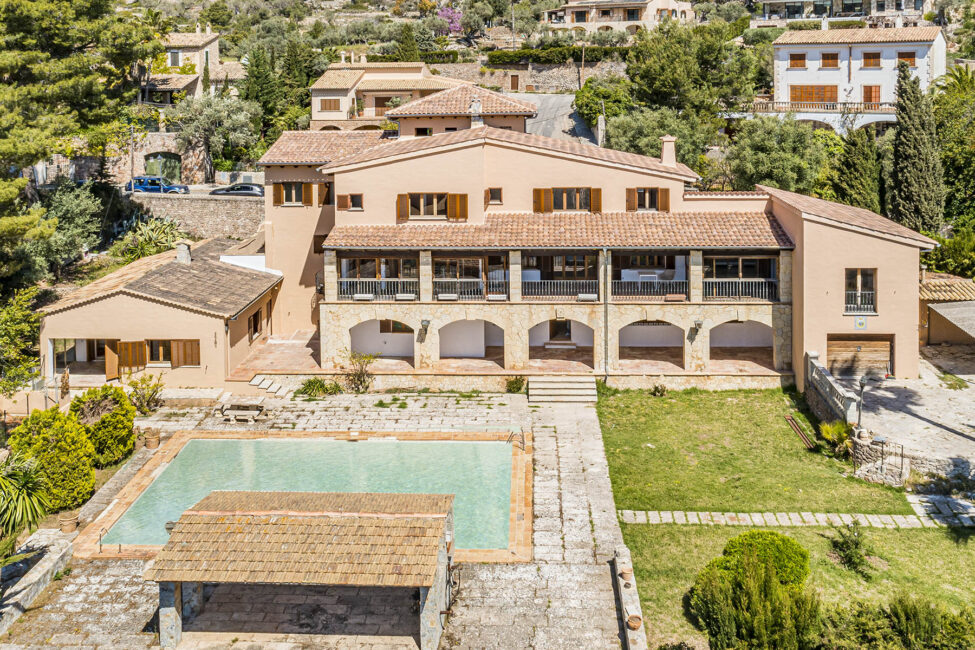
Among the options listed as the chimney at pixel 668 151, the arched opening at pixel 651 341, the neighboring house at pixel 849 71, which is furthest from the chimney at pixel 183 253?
the neighboring house at pixel 849 71

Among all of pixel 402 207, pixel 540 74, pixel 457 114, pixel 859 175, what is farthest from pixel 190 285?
pixel 540 74

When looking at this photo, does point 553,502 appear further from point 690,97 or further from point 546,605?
point 690,97

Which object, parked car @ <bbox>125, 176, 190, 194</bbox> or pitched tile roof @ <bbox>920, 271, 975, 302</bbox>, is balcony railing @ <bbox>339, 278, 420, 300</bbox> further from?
parked car @ <bbox>125, 176, 190, 194</bbox>

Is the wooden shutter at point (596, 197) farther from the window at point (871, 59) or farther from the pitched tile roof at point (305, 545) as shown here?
the window at point (871, 59)

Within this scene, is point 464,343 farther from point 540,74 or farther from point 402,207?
point 540,74

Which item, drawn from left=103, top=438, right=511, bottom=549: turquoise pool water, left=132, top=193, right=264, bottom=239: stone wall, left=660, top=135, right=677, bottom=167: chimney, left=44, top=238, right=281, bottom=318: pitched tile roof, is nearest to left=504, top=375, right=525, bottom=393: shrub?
left=103, top=438, right=511, bottom=549: turquoise pool water

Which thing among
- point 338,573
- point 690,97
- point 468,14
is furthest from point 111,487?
point 468,14
